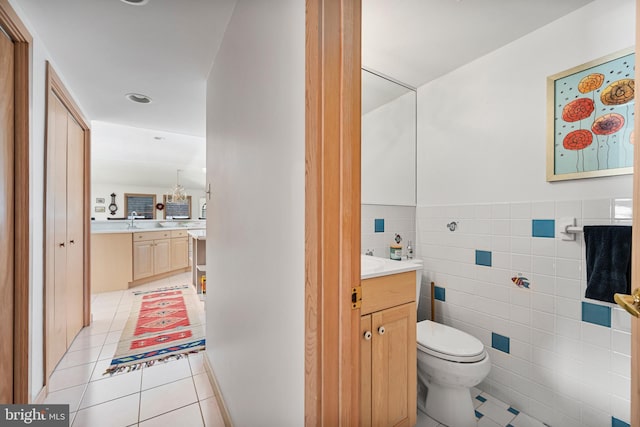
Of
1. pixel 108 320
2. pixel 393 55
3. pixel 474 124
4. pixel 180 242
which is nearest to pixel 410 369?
pixel 474 124

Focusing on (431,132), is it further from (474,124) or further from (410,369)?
(410,369)

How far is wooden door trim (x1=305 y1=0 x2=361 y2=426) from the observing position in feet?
2.35

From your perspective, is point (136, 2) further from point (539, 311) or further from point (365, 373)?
point (539, 311)

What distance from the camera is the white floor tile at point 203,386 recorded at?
5.96 feet

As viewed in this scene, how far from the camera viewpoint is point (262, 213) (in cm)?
108

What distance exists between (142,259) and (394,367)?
4670mm

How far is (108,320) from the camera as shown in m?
3.04

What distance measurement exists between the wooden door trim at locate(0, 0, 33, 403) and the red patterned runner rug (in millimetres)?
673

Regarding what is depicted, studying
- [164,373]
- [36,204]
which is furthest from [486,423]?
[36,204]

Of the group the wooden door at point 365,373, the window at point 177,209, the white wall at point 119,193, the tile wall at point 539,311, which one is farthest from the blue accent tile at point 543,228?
the window at point 177,209

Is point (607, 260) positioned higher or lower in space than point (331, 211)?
lower

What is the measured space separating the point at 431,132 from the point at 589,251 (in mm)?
1307

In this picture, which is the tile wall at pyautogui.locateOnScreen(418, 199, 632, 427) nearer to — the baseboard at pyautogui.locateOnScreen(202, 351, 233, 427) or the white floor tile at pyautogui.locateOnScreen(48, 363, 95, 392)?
the baseboard at pyautogui.locateOnScreen(202, 351, 233, 427)

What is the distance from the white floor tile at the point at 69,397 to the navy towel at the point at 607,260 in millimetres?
2972
